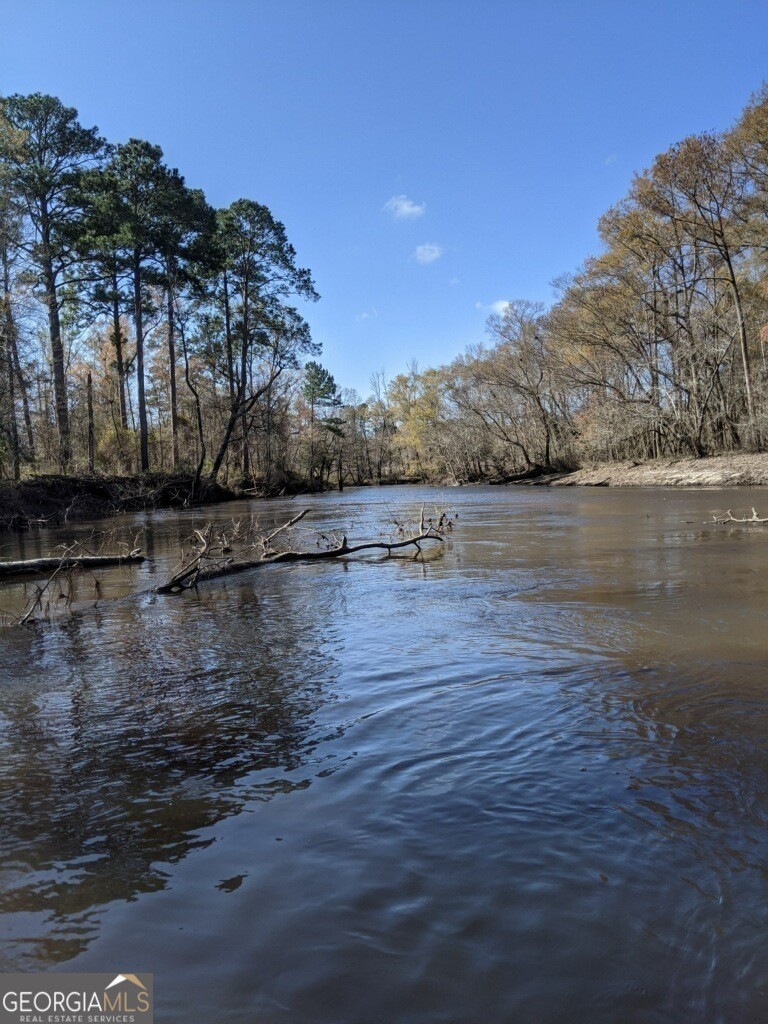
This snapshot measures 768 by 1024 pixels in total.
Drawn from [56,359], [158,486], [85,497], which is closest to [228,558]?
[85,497]

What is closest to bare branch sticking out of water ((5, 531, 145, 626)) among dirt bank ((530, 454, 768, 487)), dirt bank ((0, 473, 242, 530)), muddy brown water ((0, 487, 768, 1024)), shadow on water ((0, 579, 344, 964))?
shadow on water ((0, 579, 344, 964))

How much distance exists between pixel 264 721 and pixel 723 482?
31.0 meters

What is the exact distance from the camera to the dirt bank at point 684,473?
2962cm

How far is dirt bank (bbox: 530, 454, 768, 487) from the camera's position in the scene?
2962 centimetres

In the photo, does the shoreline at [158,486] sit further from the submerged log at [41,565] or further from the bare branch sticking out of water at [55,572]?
the submerged log at [41,565]

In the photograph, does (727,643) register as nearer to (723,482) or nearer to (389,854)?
(389,854)

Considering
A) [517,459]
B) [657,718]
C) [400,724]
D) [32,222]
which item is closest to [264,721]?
[400,724]

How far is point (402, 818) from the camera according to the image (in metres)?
3.24

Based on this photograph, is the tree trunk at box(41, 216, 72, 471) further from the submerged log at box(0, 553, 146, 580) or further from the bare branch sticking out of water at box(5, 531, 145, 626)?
the submerged log at box(0, 553, 146, 580)

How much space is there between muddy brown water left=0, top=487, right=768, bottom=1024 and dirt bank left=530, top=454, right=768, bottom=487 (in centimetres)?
2527

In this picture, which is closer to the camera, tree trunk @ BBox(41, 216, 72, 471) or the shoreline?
the shoreline

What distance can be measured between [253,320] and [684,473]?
2837cm

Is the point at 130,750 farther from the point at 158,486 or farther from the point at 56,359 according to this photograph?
the point at 158,486

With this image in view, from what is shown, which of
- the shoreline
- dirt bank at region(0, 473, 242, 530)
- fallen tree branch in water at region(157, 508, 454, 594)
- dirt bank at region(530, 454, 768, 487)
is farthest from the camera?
dirt bank at region(530, 454, 768, 487)
